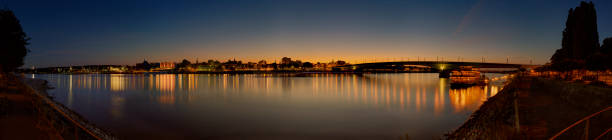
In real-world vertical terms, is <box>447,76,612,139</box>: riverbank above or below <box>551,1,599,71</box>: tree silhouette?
below

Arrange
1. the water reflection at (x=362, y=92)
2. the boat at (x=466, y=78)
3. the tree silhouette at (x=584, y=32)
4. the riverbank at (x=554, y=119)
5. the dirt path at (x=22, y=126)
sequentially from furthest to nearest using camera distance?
the boat at (x=466, y=78), the tree silhouette at (x=584, y=32), the water reflection at (x=362, y=92), the dirt path at (x=22, y=126), the riverbank at (x=554, y=119)

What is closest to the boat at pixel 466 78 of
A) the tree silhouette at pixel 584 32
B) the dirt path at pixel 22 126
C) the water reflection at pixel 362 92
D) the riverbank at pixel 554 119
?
the water reflection at pixel 362 92

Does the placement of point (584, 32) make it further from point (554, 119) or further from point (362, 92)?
point (554, 119)

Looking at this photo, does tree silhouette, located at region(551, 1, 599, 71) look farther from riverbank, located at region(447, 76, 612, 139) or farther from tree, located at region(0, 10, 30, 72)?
tree, located at region(0, 10, 30, 72)

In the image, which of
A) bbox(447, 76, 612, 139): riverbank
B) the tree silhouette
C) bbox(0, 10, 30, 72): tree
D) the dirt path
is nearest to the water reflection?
bbox(0, 10, 30, 72): tree

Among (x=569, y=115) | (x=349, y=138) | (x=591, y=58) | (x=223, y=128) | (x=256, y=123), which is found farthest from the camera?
(x=591, y=58)

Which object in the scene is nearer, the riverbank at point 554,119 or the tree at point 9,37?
the riverbank at point 554,119

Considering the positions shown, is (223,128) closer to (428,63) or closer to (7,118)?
(7,118)

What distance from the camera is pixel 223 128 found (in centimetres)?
1936

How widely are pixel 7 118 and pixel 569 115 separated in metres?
21.1

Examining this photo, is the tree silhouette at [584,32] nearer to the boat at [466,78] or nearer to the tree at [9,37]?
the boat at [466,78]

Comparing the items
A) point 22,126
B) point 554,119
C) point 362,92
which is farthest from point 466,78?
point 22,126

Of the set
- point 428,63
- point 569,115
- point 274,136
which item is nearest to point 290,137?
point 274,136

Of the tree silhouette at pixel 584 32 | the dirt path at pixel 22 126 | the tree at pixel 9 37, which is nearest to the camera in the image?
the dirt path at pixel 22 126
